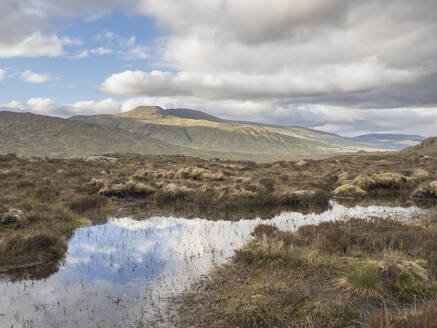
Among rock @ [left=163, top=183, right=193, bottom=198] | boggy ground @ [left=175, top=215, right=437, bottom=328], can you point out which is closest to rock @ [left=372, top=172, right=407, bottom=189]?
boggy ground @ [left=175, top=215, right=437, bottom=328]

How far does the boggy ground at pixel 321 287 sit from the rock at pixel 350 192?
1300 centimetres

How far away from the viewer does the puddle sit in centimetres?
629

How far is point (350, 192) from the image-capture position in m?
22.8

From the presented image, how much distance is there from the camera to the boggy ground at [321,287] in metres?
5.75

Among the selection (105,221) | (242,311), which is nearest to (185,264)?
(242,311)

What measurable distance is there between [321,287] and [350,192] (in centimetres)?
1763

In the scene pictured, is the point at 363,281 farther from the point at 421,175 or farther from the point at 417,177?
the point at 421,175

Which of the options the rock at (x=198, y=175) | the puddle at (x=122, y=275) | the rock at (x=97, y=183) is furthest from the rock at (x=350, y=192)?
the rock at (x=97, y=183)

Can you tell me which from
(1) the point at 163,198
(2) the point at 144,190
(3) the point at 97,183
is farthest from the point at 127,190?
(1) the point at 163,198

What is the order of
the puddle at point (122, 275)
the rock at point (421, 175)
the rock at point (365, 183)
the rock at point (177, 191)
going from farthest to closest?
1. the rock at point (421, 175)
2. the rock at point (365, 183)
3. the rock at point (177, 191)
4. the puddle at point (122, 275)

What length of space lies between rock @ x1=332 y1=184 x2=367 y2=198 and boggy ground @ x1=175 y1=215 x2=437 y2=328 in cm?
1300

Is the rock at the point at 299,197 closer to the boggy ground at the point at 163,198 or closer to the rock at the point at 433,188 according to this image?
the boggy ground at the point at 163,198

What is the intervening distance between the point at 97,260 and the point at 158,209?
340 inches

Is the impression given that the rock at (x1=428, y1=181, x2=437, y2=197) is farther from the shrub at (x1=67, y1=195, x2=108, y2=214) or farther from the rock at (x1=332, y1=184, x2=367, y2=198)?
the shrub at (x1=67, y1=195, x2=108, y2=214)
